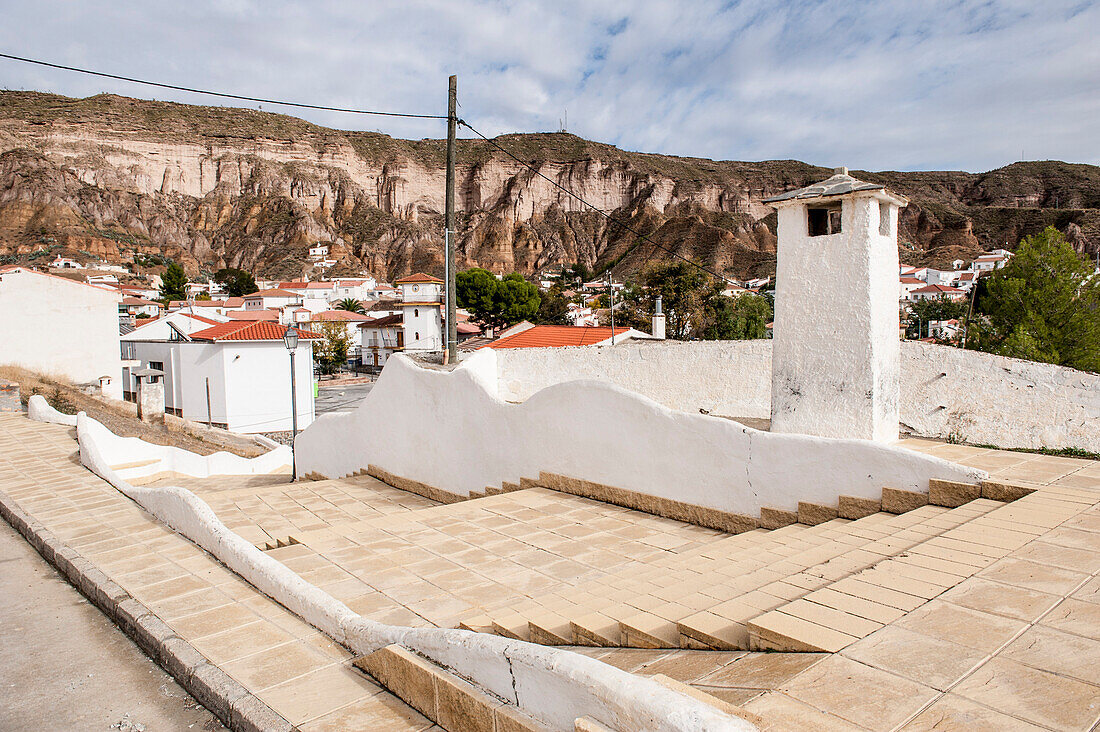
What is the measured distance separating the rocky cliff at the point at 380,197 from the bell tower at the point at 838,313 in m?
63.4

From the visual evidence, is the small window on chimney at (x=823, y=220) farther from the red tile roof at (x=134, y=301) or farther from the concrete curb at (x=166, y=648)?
the red tile roof at (x=134, y=301)

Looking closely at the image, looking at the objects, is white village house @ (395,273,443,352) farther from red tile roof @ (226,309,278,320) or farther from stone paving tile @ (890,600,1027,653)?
stone paving tile @ (890,600,1027,653)

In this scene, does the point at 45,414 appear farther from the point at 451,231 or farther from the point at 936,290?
the point at 936,290

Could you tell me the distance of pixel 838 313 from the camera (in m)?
5.48

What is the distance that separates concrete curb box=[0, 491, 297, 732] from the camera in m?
2.85

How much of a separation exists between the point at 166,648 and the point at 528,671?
2360mm

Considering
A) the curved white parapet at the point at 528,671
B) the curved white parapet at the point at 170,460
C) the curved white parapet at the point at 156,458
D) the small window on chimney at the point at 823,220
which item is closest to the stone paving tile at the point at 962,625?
the curved white parapet at the point at 528,671

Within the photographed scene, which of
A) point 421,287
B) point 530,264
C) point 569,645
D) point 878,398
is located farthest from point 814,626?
point 530,264

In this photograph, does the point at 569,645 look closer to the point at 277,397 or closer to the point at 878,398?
the point at 878,398

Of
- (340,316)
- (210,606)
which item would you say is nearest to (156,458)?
(210,606)

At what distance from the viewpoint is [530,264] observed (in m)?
102

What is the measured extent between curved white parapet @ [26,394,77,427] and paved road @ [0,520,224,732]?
8.67 meters

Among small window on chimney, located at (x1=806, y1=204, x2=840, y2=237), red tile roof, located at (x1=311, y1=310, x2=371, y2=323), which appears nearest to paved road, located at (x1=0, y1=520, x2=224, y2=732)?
small window on chimney, located at (x1=806, y1=204, x2=840, y2=237)

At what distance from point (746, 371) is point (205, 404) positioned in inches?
841
